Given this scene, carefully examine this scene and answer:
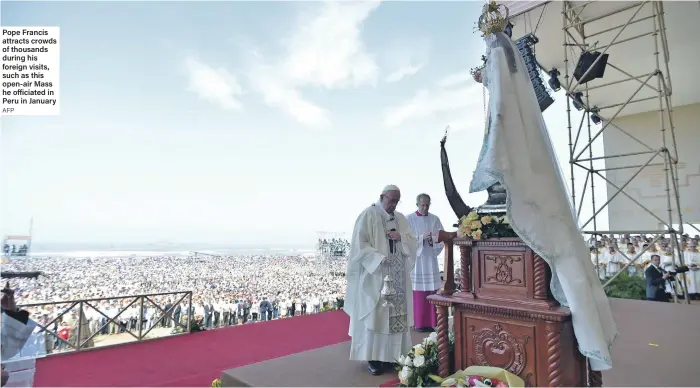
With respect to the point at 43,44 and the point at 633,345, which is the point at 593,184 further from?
the point at 43,44

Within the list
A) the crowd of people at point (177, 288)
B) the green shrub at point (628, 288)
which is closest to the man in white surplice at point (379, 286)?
the crowd of people at point (177, 288)

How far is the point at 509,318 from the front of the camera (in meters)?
2.34

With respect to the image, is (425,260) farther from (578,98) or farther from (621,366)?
(578,98)

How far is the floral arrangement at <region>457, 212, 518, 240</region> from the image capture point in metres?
2.50

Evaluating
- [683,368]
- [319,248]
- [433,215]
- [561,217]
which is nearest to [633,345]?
[683,368]

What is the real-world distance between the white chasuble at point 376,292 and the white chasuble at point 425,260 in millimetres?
1366

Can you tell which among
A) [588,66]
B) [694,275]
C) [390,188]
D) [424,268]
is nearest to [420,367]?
[390,188]

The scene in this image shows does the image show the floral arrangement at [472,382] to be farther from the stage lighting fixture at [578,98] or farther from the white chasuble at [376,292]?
the stage lighting fixture at [578,98]

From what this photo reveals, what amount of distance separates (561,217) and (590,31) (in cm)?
784

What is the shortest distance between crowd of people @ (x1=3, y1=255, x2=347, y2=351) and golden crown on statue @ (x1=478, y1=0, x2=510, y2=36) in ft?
15.8

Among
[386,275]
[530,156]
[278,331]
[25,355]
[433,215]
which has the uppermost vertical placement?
[530,156]

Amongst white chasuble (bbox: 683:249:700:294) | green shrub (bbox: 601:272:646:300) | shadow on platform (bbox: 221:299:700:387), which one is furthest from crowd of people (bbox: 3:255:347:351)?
white chasuble (bbox: 683:249:700:294)

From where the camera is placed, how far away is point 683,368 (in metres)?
3.44

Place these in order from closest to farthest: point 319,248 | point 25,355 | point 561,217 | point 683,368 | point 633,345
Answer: point 561,217, point 25,355, point 683,368, point 633,345, point 319,248
